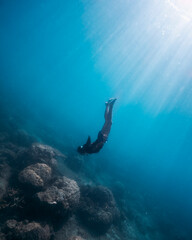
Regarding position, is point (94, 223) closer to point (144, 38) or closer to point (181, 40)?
point (181, 40)

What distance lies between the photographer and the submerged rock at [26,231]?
18.8 feet

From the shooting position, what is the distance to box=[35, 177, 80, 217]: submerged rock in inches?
263

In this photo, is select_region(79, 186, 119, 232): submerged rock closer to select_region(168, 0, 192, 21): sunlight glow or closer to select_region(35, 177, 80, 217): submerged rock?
select_region(35, 177, 80, 217): submerged rock

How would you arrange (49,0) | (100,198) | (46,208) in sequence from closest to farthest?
1. (46,208)
2. (100,198)
3. (49,0)

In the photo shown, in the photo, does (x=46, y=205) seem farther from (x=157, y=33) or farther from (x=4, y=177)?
(x=157, y=33)

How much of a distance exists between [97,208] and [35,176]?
181 inches

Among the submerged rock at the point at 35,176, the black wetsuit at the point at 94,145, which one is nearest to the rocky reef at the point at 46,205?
the submerged rock at the point at 35,176

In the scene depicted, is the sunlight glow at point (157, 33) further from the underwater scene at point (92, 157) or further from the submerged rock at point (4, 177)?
the submerged rock at point (4, 177)

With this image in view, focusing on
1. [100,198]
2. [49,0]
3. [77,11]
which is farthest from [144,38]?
[100,198]

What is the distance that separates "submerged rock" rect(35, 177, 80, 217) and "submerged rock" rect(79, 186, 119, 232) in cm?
218

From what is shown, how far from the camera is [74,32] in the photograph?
A: 5178 centimetres

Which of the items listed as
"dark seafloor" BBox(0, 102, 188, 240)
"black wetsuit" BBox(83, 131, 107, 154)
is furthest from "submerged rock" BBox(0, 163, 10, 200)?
"black wetsuit" BBox(83, 131, 107, 154)

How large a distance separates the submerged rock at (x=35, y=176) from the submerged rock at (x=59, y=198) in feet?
1.97

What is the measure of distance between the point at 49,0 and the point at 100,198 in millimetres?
43974
